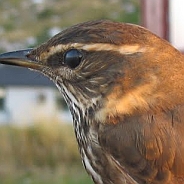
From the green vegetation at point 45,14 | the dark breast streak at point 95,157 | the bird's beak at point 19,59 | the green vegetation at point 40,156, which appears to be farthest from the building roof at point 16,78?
the dark breast streak at point 95,157

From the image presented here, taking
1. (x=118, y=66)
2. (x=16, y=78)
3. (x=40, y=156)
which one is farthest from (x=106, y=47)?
(x=16, y=78)

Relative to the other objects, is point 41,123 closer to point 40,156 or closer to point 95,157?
point 40,156

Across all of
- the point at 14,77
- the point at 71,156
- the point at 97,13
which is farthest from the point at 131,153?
the point at 97,13

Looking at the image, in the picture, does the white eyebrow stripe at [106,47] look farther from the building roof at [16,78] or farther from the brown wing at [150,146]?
the building roof at [16,78]

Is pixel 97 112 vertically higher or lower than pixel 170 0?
lower

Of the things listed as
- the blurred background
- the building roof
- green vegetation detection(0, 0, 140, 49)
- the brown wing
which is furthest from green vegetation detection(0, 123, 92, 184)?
green vegetation detection(0, 0, 140, 49)

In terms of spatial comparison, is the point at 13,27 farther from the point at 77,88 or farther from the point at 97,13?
the point at 77,88
